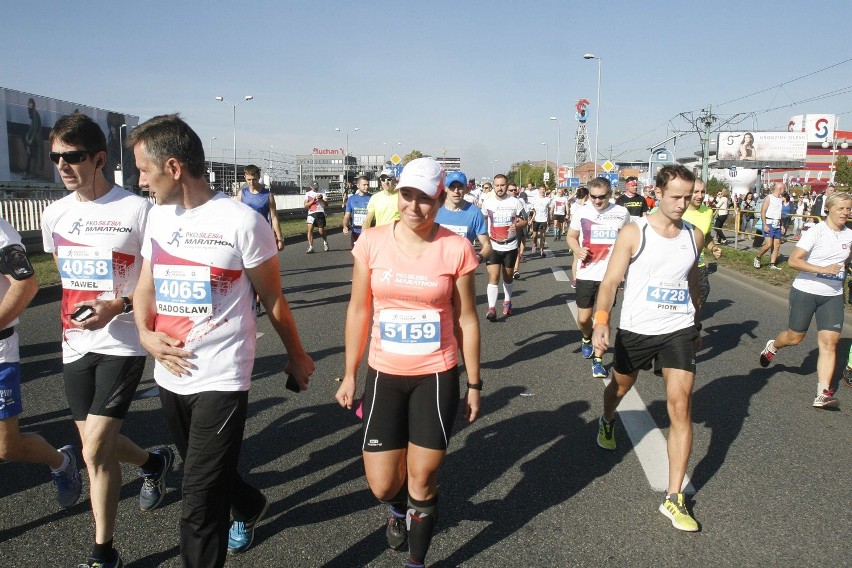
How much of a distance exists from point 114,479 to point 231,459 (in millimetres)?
800

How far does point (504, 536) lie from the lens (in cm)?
357

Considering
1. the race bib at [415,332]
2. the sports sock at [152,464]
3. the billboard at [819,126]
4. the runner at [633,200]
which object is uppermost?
the billboard at [819,126]

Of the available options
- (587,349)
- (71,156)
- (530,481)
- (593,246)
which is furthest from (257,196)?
(530,481)

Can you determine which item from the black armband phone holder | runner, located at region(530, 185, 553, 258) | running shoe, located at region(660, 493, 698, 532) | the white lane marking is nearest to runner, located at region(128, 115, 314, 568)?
the black armband phone holder

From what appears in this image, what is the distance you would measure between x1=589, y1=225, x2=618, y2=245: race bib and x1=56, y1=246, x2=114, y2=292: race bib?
5.41 meters

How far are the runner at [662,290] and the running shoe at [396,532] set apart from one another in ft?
4.85

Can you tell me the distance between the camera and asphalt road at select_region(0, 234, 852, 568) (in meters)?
3.42

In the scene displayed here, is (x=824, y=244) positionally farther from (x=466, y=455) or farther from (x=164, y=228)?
(x=164, y=228)

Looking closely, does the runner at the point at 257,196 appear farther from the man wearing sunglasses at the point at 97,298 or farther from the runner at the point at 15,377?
the man wearing sunglasses at the point at 97,298

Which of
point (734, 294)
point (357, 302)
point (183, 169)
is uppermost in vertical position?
point (183, 169)

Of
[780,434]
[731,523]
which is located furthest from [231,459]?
[780,434]

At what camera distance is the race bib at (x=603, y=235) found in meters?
7.50

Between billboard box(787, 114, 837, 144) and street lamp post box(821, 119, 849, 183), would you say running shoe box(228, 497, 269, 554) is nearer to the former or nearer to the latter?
street lamp post box(821, 119, 849, 183)

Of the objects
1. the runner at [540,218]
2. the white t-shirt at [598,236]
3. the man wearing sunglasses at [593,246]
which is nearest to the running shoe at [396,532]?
the man wearing sunglasses at [593,246]
